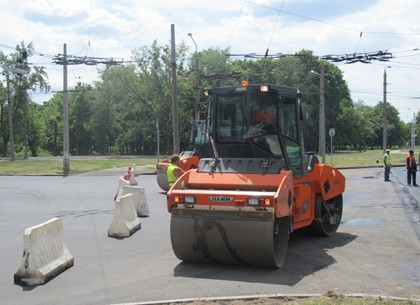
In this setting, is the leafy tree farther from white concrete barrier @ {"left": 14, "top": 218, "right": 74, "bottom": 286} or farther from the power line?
white concrete barrier @ {"left": 14, "top": 218, "right": 74, "bottom": 286}

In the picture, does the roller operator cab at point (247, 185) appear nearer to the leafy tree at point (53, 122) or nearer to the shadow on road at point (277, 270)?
the shadow on road at point (277, 270)

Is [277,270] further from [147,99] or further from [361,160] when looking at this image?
[147,99]

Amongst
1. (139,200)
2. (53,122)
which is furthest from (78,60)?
(53,122)

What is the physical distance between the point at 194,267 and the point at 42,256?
218cm

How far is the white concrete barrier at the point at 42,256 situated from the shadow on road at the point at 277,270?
67.5 inches

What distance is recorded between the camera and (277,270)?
7074 mm

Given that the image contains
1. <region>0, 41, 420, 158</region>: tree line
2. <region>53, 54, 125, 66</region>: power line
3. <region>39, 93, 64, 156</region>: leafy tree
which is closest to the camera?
<region>53, 54, 125, 66</region>: power line

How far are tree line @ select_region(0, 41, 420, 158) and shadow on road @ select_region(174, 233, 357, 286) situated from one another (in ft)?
123

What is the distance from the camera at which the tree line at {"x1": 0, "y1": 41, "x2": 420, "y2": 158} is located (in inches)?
2458

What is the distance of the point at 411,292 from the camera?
19.7 feet

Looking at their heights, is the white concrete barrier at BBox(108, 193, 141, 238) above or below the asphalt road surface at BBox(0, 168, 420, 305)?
above

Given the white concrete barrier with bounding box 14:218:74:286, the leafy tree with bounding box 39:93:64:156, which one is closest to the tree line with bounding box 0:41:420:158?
the leafy tree with bounding box 39:93:64:156

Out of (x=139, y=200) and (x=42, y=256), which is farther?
(x=139, y=200)

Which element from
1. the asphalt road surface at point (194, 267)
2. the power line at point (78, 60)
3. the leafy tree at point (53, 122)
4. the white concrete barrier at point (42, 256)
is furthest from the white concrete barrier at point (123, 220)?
the leafy tree at point (53, 122)
